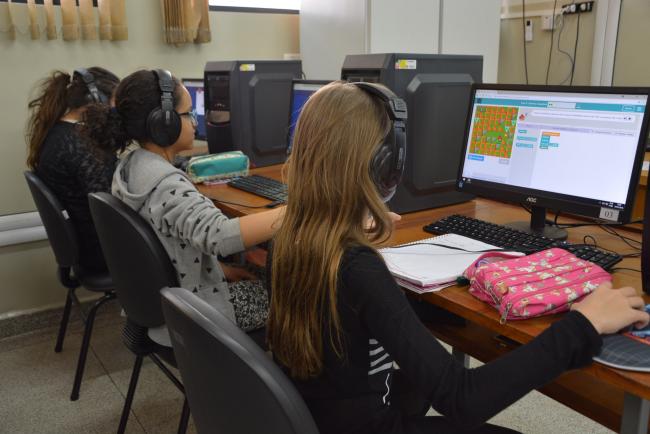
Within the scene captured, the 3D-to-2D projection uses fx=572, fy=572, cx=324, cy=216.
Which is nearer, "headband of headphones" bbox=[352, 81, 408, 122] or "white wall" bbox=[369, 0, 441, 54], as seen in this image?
"headband of headphones" bbox=[352, 81, 408, 122]

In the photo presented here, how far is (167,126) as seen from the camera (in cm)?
148

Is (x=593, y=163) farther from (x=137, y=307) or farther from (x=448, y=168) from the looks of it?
(x=137, y=307)

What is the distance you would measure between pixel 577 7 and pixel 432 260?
282cm

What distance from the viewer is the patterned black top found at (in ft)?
6.68

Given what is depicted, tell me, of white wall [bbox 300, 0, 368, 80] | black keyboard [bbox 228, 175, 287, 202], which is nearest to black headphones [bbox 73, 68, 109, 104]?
black keyboard [bbox 228, 175, 287, 202]

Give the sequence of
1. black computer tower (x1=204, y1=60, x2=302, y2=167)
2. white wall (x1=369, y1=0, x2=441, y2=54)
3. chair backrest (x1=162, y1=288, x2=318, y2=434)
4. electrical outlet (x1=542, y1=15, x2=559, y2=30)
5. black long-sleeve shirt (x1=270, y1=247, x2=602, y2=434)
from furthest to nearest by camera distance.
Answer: electrical outlet (x1=542, y1=15, x2=559, y2=30), white wall (x1=369, y1=0, x2=441, y2=54), black computer tower (x1=204, y1=60, x2=302, y2=167), black long-sleeve shirt (x1=270, y1=247, x2=602, y2=434), chair backrest (x1=162, y1=288, x2=318, y2=434)

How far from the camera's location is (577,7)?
132 inches

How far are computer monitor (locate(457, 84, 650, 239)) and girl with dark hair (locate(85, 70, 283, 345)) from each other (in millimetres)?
591

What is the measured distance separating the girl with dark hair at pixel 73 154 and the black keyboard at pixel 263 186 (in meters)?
0.45

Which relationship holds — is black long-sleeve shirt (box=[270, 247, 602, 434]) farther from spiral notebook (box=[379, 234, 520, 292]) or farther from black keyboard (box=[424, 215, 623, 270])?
black keyboard (box=[424, 215, 623, 270])

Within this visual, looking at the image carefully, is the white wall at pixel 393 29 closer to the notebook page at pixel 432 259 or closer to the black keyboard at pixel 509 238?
the black keyboard at pixel 509 238

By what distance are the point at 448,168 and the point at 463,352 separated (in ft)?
1.97

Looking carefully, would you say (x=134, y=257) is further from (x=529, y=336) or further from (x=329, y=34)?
(x=329, y=34)

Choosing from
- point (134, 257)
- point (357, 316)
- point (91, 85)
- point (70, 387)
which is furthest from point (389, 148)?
point (70, 387)
